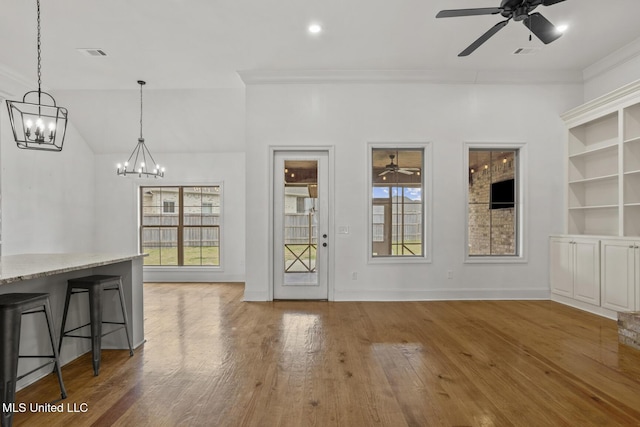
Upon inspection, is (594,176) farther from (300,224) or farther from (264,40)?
(264,40)

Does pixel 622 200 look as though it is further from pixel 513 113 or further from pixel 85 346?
pixel 85 346

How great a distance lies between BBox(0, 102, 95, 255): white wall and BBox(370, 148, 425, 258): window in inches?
219

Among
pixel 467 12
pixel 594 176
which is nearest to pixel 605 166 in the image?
pixel 594 176

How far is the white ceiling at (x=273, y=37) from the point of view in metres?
3.80

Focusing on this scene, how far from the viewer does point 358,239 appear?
5.44 metres

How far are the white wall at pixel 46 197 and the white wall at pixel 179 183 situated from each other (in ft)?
0.86

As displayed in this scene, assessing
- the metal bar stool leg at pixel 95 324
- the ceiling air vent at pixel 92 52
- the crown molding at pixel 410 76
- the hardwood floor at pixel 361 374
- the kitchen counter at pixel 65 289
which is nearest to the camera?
the hardwood floor at pixel 361 374

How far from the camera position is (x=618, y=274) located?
14.1 feet

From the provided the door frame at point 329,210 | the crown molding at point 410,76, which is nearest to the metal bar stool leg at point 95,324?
the door frame at point 329,210

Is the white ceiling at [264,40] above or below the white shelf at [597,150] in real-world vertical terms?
above

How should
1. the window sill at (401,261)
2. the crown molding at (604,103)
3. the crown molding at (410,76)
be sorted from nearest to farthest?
the crown molding at (604,103) → the crown molding at (410,76) → the window sill at (401,261)

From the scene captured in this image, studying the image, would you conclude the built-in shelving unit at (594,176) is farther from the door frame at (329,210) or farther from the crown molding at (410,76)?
the door frame at (329,210)

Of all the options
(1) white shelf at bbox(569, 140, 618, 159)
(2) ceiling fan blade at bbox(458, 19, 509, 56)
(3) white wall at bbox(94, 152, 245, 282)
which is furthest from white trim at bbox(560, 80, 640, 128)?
(3) white wall at bbox(94, 152, 245, 282)

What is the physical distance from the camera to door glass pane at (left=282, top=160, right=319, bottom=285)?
550cm
